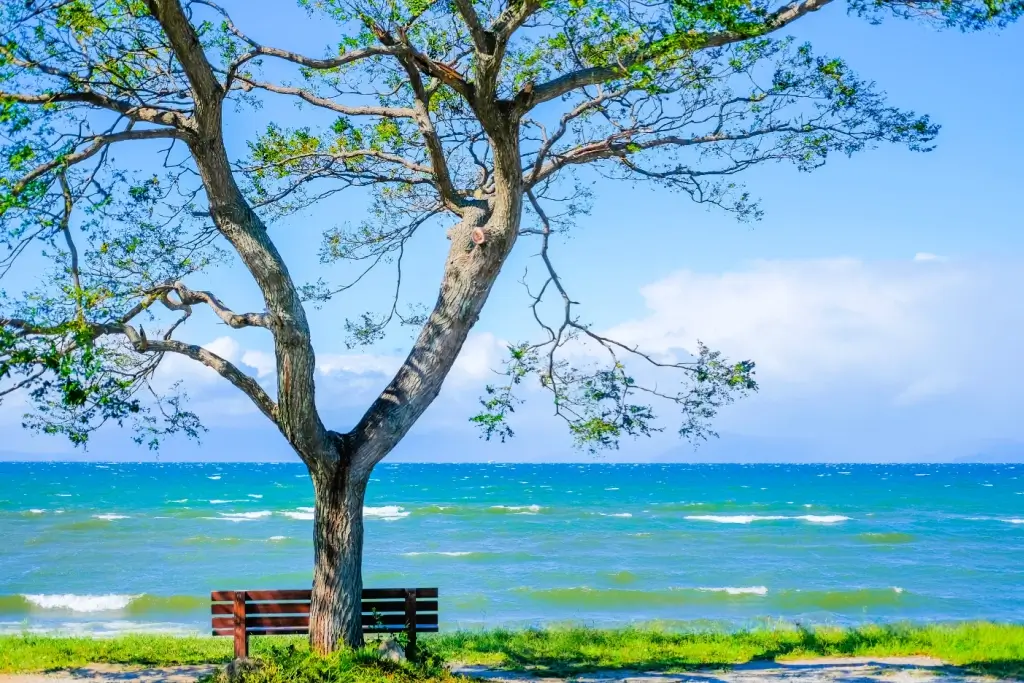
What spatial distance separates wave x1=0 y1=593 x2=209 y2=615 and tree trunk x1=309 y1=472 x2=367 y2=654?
12609 mm

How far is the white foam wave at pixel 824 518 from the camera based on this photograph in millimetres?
38716

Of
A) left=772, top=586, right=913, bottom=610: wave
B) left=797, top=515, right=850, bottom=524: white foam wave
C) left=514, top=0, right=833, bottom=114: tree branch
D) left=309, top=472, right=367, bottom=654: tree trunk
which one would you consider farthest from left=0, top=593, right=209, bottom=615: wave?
left=797, top=515, right=850, bottom=524: white foam wave

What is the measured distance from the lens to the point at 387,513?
40719 millimetres

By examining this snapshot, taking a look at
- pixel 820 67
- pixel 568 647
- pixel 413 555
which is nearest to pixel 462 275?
pixel 820 67

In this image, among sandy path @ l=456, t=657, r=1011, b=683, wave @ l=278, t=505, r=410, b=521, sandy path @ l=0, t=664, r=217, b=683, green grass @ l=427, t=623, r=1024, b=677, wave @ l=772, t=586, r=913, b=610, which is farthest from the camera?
wave @ l=278, t=505, r=410, b=521

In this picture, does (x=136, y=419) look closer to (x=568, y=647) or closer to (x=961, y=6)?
(x=568, y=647)

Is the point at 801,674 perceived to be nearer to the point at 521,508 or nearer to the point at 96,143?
the point at 96,143

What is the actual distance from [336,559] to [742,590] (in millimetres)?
15796

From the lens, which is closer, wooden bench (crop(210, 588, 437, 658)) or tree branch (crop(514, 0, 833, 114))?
tree branch (crop(514, 0, 833, 114))

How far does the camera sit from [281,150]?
1101cm

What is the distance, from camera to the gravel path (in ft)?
32.5

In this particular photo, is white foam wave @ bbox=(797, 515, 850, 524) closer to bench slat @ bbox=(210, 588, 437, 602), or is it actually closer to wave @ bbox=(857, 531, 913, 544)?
wave @ bbox=(857, 531, 913, 544)

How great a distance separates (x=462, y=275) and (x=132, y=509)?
131 ft

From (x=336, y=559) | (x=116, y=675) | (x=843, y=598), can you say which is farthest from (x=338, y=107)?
(x=843, y=598)
